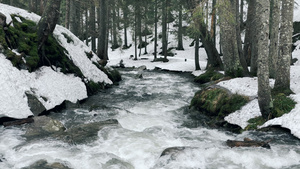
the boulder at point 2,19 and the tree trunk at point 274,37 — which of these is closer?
the boulder at point 2,19

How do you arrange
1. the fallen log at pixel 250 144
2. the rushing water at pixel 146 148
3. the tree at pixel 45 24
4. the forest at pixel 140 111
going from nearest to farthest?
the rushing water at pixel 146 148 < the forest at pixel 140 111 < the fallen log at pixel 250 144 < the tree at pixel 45 24

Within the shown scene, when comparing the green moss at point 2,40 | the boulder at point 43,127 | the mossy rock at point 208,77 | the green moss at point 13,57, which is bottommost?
the boulder at point 43,127

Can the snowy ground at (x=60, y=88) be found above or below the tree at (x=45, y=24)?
below

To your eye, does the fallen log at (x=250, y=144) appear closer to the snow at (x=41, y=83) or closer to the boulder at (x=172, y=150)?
the boulder at (x=172, y=150)

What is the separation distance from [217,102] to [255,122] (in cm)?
198

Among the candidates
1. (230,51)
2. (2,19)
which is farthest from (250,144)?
(2,19)

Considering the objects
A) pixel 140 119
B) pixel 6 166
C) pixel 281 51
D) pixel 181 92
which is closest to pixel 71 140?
pixel 6 166

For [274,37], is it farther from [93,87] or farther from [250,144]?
[93,87]

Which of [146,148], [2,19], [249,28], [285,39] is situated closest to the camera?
[146,148]

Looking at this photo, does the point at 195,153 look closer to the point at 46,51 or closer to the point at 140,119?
the point at 140,119

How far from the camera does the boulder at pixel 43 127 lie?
6.62 meters

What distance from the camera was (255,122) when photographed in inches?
279

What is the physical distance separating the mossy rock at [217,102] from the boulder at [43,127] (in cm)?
523

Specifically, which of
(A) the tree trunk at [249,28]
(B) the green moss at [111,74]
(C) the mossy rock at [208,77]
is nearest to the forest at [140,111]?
(B) the green moss at [111,74]
